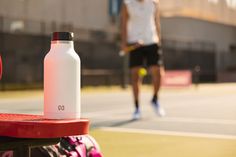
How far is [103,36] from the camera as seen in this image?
23844 mm

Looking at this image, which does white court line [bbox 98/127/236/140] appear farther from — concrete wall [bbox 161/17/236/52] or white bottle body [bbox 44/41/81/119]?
concrete wall [bbox 161/17/236/52]

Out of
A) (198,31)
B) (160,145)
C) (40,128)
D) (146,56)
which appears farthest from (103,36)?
(40,128)

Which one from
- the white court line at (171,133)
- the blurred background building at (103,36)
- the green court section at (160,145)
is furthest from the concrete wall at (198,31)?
the green court section at (160,145)

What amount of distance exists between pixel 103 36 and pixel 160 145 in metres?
20.0

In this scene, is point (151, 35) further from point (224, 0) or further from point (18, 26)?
point (224, 0)

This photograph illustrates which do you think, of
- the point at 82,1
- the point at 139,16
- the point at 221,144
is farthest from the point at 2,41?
the point at 221,144

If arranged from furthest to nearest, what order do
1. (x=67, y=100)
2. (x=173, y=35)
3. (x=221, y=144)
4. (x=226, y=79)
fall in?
(x=226, y=79) < (x=173, y=35) < (x=221, y=144) < (x=67, y=100)

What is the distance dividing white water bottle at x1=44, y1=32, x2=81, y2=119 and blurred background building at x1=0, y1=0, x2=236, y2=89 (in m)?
14.6

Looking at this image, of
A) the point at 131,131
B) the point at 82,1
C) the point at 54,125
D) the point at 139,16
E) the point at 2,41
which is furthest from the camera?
the point at 82,1

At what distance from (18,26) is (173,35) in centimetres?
1432

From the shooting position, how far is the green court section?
3.55m

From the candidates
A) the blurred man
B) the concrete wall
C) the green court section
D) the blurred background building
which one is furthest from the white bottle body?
the concrete wall

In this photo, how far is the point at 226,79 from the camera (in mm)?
34094

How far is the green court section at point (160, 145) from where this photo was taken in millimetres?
3551
